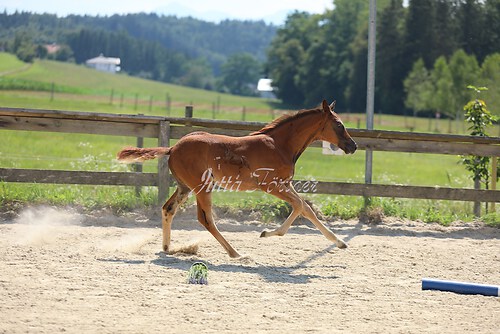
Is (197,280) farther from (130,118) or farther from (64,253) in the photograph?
(130,118)

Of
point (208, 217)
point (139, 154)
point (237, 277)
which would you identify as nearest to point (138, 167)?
point (139, 154)

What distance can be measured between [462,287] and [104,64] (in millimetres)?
104729

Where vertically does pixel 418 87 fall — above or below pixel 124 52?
below

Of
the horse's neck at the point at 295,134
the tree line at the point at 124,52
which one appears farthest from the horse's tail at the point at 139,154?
the tree line at the point at 124,52

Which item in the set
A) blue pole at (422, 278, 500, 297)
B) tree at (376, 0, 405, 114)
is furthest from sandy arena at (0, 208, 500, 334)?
tree at (376, 0, 405, 114)

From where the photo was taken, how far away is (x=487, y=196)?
37.3ft

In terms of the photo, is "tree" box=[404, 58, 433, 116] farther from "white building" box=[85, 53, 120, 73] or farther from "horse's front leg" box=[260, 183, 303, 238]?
"white building" box=[85, 53, 120, 73]

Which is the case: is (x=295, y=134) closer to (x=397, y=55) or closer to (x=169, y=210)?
(x=169, y=210)

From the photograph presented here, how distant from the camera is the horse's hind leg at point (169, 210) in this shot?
27.6ft

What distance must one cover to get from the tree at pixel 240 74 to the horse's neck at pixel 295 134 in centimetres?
14987

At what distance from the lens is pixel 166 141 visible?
1098 centimetres

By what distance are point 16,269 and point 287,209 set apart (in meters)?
4.82

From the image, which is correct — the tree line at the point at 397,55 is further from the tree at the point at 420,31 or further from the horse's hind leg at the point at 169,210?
the horse's hind leg at the point at 169,210

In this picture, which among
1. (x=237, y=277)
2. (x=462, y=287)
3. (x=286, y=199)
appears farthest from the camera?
(x=286, y=199)
